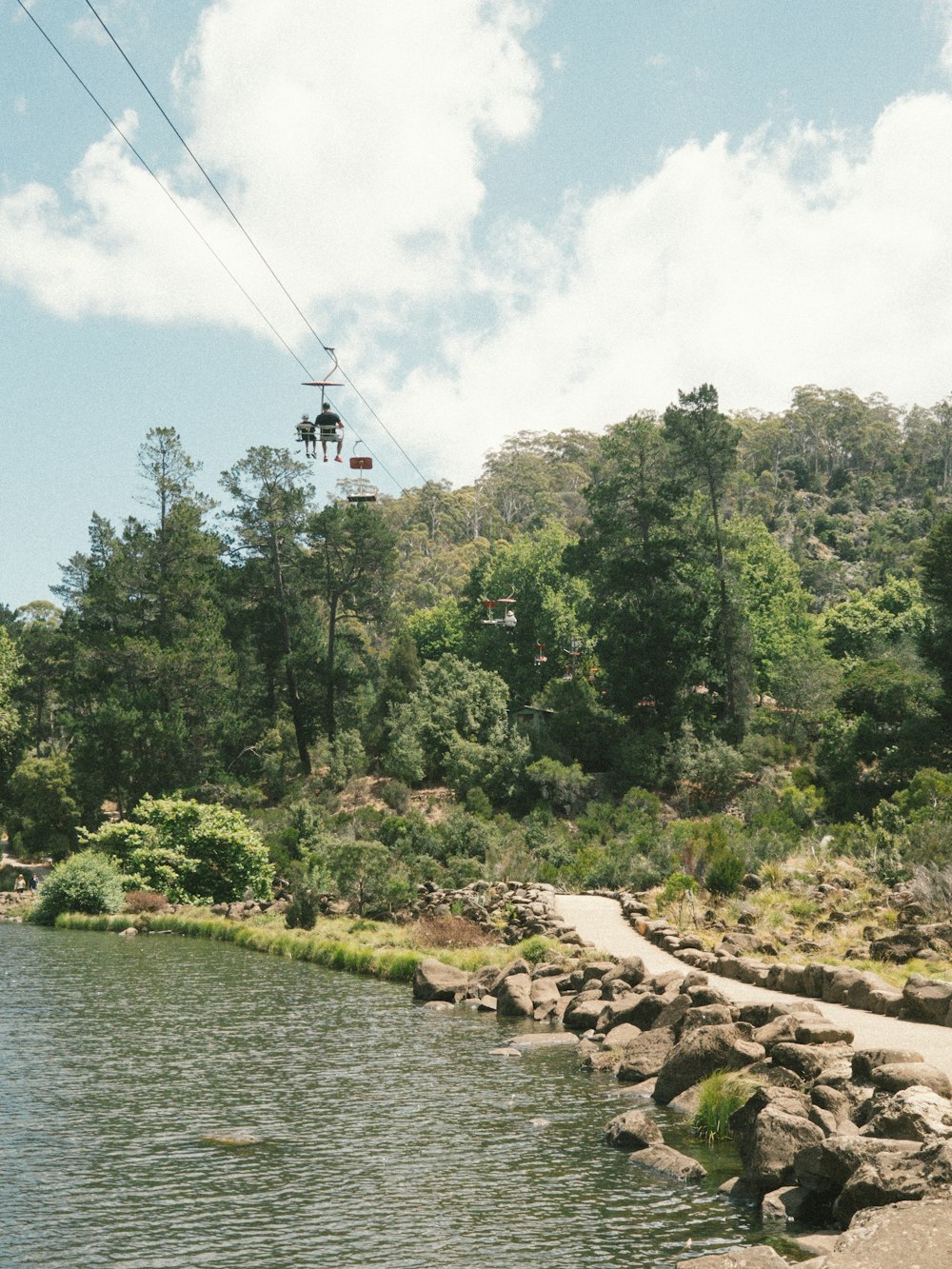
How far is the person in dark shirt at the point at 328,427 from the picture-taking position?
1902cm

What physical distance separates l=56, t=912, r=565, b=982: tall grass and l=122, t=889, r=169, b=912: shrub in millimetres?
456

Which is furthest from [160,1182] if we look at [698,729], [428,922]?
[698,729]

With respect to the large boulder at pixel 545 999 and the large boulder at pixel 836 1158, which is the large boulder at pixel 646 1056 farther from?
the large boulder at pixel 836 1158

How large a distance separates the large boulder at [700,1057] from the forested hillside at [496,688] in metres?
16.5

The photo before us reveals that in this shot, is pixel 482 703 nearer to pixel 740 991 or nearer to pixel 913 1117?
pixel 740 991

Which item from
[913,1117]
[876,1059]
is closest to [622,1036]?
[876,1059]

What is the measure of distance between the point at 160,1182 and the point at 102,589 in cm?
4107

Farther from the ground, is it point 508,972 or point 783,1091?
point 783,1091

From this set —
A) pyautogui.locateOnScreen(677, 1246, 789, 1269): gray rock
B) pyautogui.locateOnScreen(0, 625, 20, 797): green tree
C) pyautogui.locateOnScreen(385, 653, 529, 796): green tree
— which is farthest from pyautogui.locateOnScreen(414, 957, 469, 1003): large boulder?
pyautogui.locateOnScreen(0, 625, 20, 797): green tree

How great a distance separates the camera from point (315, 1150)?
11.3 metres

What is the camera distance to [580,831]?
36.5m

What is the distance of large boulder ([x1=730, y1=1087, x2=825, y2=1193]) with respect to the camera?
31.5 ft

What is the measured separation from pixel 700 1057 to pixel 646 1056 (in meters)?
1.45

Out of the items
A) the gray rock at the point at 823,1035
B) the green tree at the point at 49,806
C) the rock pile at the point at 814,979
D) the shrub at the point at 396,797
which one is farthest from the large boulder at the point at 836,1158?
the green tree at the point at 49,806
